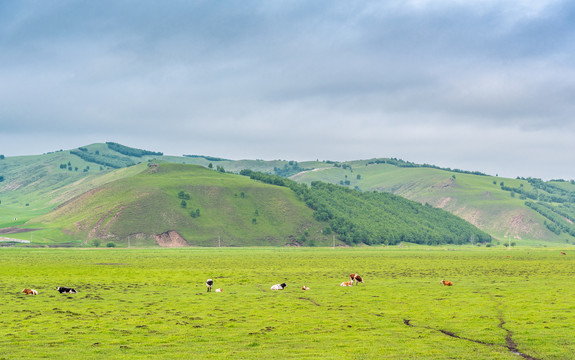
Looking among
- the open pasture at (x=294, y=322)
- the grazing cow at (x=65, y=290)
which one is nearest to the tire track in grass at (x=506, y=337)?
the open pasture at (x=294, y=322)

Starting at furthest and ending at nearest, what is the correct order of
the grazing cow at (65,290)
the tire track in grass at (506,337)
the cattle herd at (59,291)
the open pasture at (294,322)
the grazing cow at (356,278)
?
the grazing cow at (356,278) → the grazing cow at (65,290) → the cattle herd at (59,291) → the open pasture at (294,322) → the tire track in grass at (506,337)

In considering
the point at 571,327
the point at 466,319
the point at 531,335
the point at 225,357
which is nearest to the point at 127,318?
the point at 225,357

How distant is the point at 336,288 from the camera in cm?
6378

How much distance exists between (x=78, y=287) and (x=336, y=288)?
27858 millimetres

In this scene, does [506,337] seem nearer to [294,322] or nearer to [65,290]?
[294,322]

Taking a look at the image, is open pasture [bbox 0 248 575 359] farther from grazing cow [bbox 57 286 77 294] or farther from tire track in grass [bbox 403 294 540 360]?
grazing cow [bbox 57 286 77 294]

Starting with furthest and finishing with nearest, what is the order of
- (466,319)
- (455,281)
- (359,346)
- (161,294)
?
1. (455,281)
2. (161,294)
3. (466,319)
4. (359,346)

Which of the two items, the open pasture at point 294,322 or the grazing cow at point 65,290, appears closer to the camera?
the open pasture at point 294,322

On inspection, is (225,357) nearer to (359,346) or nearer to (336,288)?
(359,346)

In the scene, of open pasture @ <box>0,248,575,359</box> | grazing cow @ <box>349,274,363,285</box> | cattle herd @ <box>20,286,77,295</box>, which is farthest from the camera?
grazing cow @ <box>349,274,363,285</box>

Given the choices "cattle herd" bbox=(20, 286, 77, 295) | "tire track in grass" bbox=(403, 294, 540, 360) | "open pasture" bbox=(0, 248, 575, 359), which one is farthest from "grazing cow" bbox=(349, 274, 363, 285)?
"cattle herd" bbox=(20, 286, 77, 295)

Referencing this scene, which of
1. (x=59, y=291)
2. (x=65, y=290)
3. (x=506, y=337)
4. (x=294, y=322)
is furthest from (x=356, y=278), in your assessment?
(x=506, y=337)

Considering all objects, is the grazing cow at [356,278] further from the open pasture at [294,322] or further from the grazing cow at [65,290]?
the grazing cow at [65,290]

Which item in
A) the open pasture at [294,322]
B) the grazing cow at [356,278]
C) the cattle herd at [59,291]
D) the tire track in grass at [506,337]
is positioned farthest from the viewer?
the grazing cow at [356,278]
